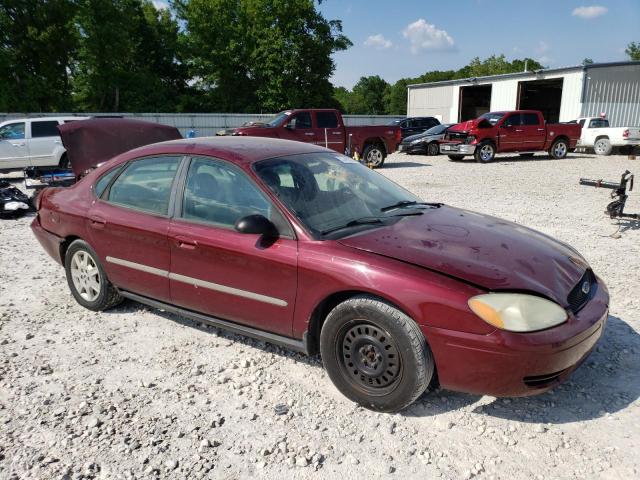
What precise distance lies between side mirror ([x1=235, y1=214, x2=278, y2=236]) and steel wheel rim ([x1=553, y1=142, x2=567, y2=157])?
63.9 feet

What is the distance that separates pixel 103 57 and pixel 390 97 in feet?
247

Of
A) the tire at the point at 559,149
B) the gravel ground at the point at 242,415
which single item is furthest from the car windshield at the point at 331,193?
the tire at the point at 559,149

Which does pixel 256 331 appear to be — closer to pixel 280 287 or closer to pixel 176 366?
pixel 280 287

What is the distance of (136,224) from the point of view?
12.5 feet

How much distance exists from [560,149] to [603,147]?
4274mm

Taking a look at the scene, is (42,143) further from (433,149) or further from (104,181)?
(433,149)

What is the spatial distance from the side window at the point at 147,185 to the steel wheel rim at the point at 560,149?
63.0ft

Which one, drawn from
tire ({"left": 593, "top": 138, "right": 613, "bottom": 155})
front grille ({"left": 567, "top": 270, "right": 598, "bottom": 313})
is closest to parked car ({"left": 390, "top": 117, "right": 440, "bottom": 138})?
tire ({"left": 593, "top": 138, "right": 613, "bottom": 155})

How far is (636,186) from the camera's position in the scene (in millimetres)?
12305

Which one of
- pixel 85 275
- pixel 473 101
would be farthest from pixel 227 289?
pixel 473 101

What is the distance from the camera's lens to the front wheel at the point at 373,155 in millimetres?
17047

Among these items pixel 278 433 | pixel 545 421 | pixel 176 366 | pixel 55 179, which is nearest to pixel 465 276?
pixel 545 421

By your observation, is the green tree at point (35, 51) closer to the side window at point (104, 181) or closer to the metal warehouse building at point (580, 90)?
the metal warehouse building at point (580, 90)

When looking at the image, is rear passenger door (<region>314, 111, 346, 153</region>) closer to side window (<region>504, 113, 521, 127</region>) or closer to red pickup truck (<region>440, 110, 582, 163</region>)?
red pickup truck (<region>440, 110, 582, 163</region>)
